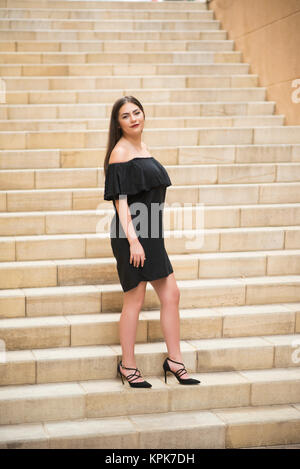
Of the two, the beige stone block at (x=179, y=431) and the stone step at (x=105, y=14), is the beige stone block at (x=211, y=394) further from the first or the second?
the stone step at (x=105, y=14)

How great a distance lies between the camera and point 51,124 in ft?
23.7

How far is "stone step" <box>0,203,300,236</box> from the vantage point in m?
5.76

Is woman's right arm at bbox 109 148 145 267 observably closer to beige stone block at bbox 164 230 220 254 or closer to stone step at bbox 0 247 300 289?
stone step at bbox 0 247 300 289

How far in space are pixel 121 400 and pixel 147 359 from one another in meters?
0.42

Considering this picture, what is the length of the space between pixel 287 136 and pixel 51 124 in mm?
2831

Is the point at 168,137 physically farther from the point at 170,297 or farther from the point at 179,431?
the point at 179,431

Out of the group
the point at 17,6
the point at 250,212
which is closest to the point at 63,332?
the point at 250,212

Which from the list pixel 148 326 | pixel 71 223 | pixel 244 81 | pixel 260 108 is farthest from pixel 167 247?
pixel 244 81

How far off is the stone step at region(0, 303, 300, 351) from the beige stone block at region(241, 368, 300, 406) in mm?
535

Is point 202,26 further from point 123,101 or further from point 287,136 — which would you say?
point 123,101

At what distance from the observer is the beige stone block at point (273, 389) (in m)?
4.64

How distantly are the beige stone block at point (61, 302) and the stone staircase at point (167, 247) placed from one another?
12mm

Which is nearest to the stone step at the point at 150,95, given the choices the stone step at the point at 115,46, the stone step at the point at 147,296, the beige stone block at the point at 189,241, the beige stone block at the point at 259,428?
the stone step at the point at 115,46
